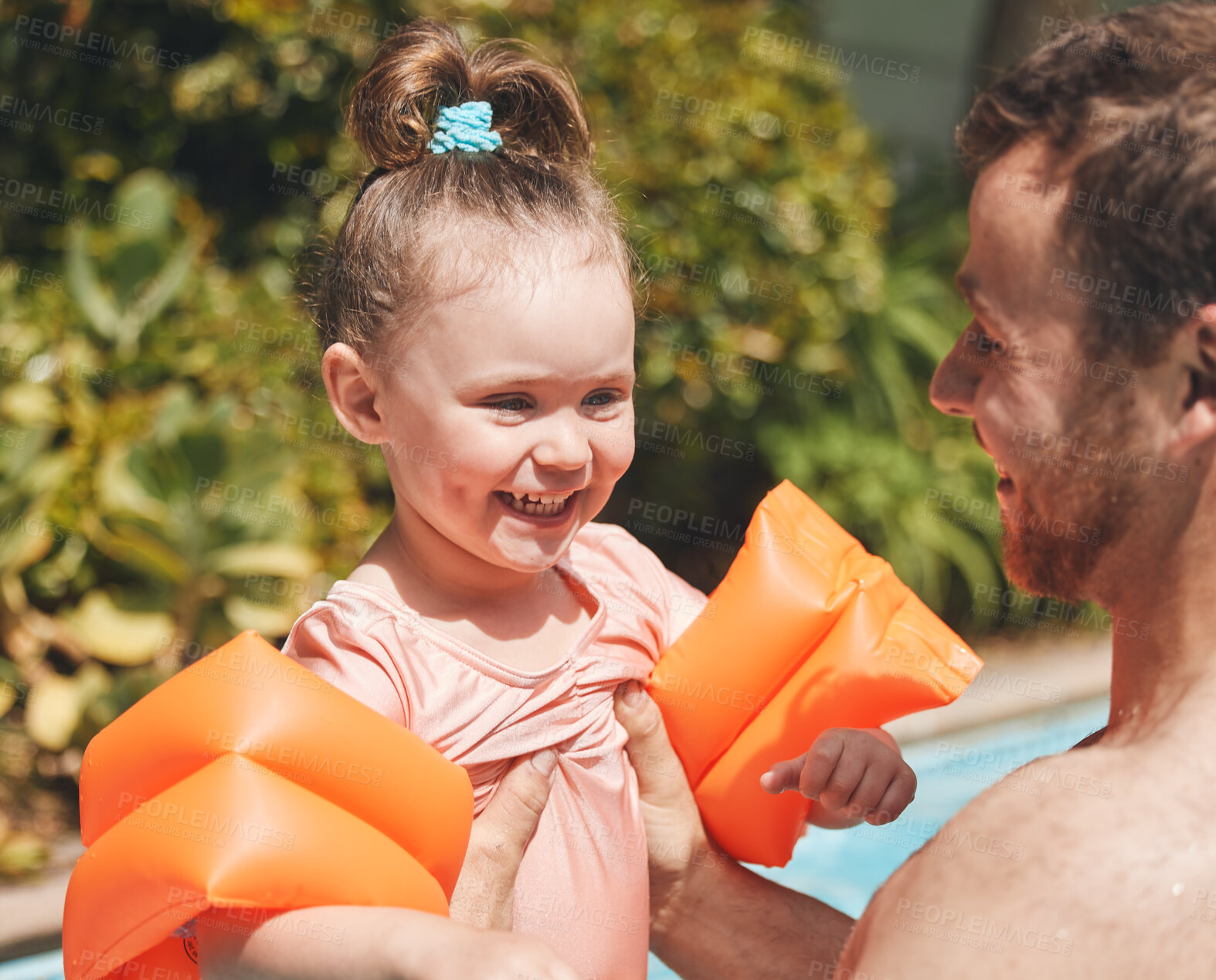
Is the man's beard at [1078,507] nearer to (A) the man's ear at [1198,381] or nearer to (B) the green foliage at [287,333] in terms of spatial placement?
(A) the man's ear at [1198,381]

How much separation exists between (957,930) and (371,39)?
168 inches

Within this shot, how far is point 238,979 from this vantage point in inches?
64.3

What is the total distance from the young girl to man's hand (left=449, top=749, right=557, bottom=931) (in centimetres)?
4

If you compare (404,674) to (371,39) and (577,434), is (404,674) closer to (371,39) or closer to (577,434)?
(577,434)

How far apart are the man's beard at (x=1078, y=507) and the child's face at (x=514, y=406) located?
699mm

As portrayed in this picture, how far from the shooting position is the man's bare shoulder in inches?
53.2

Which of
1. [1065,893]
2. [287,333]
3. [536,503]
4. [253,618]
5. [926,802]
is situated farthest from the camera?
[926,802]

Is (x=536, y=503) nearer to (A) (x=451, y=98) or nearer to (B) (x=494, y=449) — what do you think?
(B) (x=494, y=449)

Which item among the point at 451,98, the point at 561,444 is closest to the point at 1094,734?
the point at 561,444

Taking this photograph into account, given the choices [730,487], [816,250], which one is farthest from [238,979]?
[730,487]

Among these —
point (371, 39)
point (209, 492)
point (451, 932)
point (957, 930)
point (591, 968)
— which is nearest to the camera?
point (957, 930)

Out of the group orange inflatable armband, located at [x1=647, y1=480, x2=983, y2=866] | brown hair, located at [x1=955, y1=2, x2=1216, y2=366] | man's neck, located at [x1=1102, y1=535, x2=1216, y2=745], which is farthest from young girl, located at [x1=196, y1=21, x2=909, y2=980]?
brown hair, located at [x1=955, y1=2, x2=1216, y2=366]

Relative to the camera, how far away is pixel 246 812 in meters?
1.61

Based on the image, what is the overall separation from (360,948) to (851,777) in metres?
0.87
